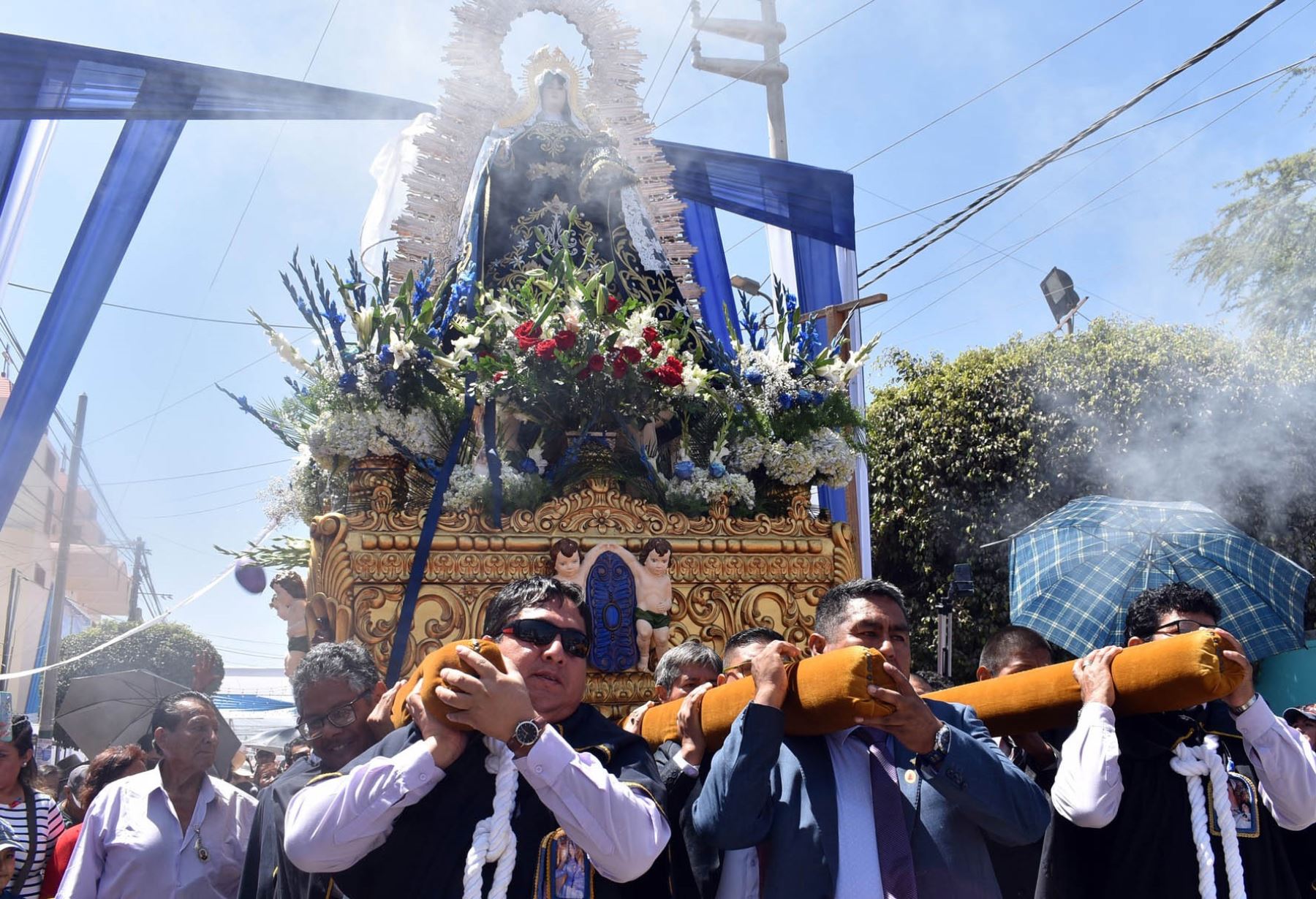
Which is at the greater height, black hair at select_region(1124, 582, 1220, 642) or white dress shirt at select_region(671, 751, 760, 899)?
black hair at select_region(1124, 582, 1220, 642)

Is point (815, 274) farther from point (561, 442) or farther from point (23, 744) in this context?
point (23, 744)

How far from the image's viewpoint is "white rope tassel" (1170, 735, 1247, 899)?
2344 millimetres

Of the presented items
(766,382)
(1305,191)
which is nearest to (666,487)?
(766,382)

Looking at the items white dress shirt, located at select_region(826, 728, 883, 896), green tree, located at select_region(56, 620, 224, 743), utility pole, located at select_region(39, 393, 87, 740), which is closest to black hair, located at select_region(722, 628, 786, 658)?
white dress shirt, located at select_region(826, 728, 883, 896)

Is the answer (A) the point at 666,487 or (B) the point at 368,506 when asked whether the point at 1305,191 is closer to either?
(A) the point at 666,487

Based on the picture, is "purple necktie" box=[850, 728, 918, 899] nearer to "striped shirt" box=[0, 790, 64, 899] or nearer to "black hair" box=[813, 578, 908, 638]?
"black hair" box=[813, 578, 908, 638]

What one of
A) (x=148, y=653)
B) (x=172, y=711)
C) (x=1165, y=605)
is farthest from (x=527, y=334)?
(x=148, y=653)

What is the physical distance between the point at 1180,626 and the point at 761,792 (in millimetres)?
1240

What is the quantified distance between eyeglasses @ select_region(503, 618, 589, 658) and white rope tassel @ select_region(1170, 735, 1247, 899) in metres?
1.45

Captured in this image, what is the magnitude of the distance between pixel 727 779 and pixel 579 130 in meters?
4.78

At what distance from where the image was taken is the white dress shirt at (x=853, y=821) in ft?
7.25

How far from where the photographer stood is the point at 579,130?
20.4ft

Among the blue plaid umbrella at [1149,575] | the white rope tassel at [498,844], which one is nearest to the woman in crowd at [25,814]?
the white rope tassel at [498,844]

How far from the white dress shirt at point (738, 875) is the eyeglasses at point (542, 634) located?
0.62 metres
